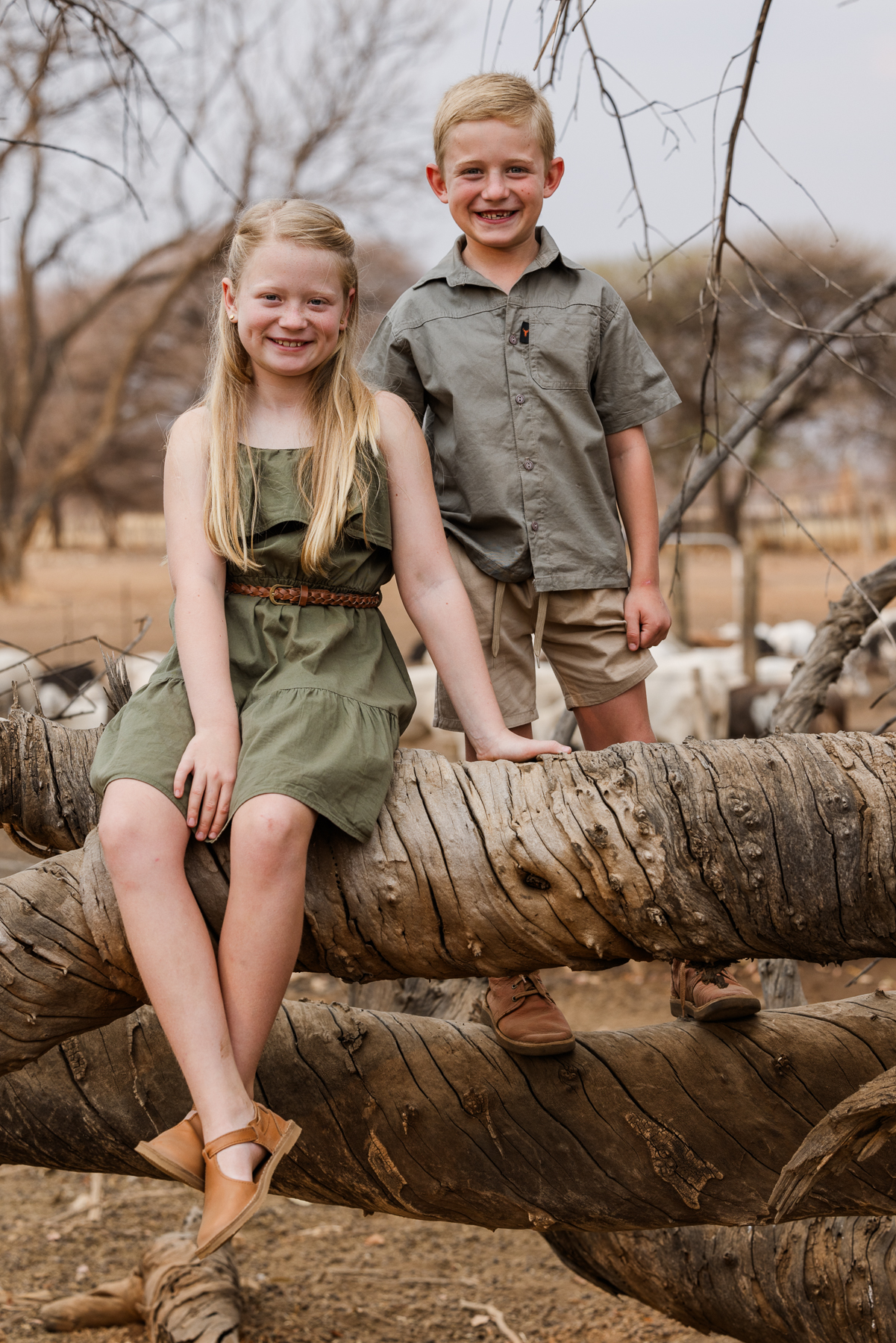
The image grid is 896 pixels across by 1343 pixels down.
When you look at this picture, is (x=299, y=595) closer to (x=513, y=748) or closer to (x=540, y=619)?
(x=513, y=748)

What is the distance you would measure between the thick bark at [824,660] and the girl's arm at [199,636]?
53.5 inches

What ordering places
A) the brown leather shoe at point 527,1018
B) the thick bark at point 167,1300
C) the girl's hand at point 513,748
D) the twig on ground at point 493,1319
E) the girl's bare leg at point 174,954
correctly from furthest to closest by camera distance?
the twig on ground at point 493,1319
the thick bark at point 167,1300
the brown leather shoe at point 527,1018
the girl's hand at point 513,748
the girl's bare leg at point 174,954

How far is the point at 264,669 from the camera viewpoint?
1866mm

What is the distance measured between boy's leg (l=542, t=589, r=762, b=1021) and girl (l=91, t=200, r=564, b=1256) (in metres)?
0.38

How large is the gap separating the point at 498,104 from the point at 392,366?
19.4 inches

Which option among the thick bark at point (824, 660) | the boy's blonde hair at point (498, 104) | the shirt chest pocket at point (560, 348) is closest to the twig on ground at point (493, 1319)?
the thick bark at point (824, 660)

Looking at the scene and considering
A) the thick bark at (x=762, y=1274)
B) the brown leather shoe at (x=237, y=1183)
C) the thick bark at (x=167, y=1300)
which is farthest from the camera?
the thick bark at (x=167, y=1300)

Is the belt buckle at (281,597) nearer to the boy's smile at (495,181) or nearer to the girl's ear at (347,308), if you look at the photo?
the girl's ear at (347,308)

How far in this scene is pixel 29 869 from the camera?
1.72 metres

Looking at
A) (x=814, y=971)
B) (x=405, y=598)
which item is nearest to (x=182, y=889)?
(x=405, y=598)

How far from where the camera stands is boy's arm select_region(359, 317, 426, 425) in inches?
90.3

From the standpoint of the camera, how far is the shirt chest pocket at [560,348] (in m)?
2.25

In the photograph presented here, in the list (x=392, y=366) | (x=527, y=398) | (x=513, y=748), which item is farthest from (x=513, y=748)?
(x=392, y=366)

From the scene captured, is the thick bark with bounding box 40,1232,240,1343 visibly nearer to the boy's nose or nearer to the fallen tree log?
the fallen tree log
